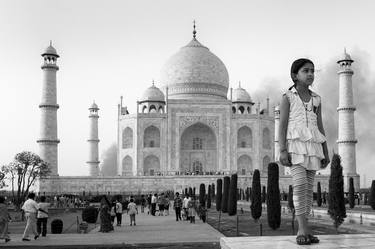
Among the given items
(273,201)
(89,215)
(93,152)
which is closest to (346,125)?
(93,152)

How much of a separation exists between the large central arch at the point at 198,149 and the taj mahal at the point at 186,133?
75 millimetres

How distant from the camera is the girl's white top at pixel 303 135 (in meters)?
4.09

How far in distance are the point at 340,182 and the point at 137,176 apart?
2393 cm

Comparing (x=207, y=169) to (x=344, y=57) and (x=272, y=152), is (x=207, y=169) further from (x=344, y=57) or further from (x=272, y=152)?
(x=344, y=57)

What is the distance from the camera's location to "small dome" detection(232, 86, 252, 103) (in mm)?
44062

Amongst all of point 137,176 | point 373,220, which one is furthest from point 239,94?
point 373,220

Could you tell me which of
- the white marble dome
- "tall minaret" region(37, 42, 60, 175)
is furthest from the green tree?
the white marble dome

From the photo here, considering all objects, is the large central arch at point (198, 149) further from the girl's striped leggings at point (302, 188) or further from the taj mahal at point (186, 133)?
the girl's striped leggings at point (302, 188)

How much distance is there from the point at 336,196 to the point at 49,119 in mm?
26247

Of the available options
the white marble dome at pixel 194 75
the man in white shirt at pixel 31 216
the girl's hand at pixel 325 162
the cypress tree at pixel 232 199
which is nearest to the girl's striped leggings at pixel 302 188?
the girl's hand at pixel 325 162

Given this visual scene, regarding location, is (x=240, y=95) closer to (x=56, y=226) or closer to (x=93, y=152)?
→ (x=93, y=152)

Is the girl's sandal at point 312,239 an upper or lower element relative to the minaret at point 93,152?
lower

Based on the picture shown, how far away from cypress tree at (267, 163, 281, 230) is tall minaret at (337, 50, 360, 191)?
21.9 metres

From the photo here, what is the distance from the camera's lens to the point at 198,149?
41.2 m
